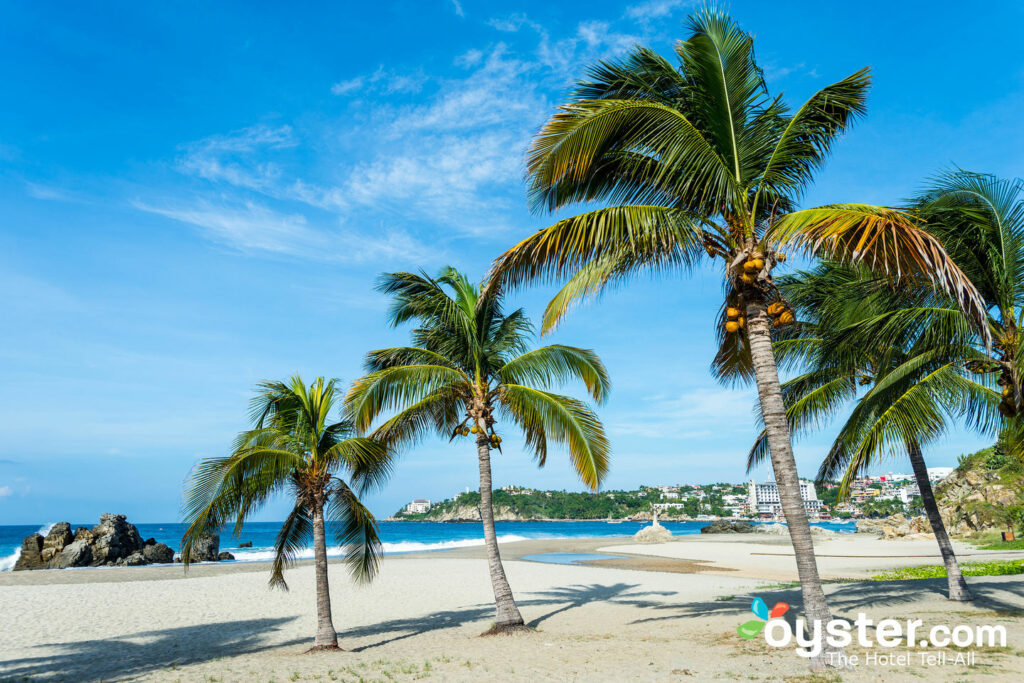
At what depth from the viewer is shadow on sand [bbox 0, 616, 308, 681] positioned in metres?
9.85

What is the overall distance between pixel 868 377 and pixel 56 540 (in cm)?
4242

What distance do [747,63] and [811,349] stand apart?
6679 millimetres

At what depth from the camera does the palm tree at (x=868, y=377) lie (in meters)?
8.91

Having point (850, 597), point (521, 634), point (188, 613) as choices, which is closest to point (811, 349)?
point (850, 597)

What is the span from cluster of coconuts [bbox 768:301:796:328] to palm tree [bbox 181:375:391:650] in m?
7.27

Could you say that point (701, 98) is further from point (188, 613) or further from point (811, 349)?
point (188, 613)

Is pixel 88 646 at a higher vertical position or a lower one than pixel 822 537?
higher

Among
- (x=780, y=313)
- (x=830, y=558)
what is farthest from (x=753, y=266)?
(x=830, y=558)

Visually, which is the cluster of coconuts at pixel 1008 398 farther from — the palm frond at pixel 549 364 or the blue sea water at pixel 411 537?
the blue sea water at pixel 411 537

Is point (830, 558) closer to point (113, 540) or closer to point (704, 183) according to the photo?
point (704, 183)

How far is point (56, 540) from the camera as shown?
35.5m

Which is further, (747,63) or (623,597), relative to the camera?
(623,597)

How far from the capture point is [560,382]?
12.4m

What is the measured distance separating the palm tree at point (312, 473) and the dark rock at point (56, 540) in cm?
3192
